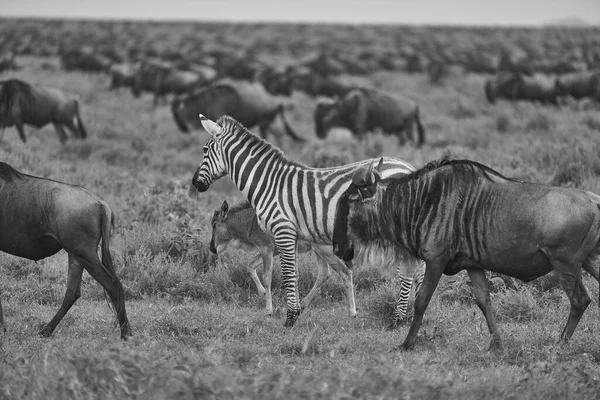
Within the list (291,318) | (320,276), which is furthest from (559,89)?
(291,318)

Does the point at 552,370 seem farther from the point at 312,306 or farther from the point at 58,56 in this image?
the point at 58,56

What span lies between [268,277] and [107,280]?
2.01 metres

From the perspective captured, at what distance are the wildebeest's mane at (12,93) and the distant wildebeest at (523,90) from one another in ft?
51.0

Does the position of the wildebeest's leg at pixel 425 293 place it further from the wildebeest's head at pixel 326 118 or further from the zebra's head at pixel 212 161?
the wildebeest's head at pixel 326 118

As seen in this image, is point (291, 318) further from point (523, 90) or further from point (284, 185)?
point (523, 90)

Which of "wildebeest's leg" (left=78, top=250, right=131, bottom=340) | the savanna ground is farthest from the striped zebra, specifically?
"wildebeest's leg" (left=78, top=250, right=131, bottom=340)

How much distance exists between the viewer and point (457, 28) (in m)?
80.2

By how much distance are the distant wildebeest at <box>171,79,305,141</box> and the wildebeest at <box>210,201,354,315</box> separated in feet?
34.4

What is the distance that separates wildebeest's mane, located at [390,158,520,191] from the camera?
6.34m

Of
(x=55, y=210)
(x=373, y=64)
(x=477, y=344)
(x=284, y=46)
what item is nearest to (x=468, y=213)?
(x=477, y=344)

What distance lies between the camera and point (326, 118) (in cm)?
1994

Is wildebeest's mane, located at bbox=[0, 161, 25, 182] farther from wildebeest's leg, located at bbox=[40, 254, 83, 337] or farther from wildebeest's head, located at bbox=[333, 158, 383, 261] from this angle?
wildebeest's head, located at bbox=[333, 158, 383, 261]

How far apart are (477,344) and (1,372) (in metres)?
3.50

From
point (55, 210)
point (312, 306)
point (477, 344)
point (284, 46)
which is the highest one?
point (55, 210)
